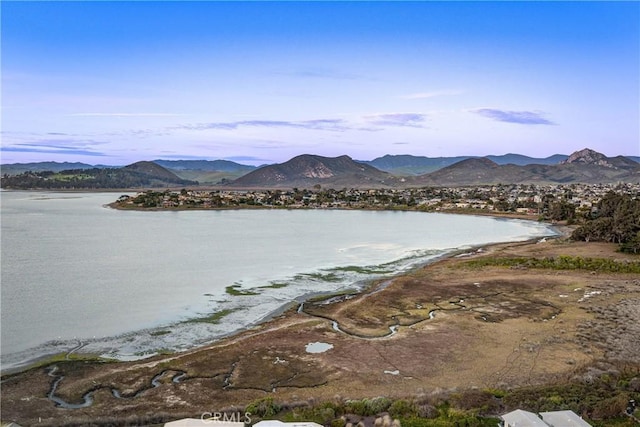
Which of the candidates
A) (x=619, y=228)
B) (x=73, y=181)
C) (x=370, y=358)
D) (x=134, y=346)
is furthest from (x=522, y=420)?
(x=73, y=181)

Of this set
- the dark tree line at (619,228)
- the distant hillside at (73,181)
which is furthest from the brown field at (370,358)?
the distant hillside at (73,181)

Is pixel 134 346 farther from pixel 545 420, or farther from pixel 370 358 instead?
pixel 545 420

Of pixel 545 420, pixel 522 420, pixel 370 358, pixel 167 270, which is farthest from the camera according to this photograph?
pixel 167 270

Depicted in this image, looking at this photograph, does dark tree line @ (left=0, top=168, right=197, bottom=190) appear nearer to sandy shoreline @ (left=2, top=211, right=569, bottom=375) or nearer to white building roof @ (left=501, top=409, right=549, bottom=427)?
sandy shoreline @ (left=2, top=211, right=569, bottom=375)

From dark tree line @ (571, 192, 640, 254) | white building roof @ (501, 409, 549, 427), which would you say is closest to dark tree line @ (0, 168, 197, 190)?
dark tree line @ (571, 192, 640, 254)

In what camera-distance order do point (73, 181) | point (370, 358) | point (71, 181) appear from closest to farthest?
point (370, 358) < point (71, 181) < point (73, 181)

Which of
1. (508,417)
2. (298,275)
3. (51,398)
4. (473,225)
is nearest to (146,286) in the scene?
(298,275)
